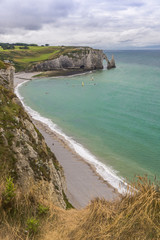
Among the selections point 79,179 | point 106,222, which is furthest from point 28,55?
point 106,222

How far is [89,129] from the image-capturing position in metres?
42.1

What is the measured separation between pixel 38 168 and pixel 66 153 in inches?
706

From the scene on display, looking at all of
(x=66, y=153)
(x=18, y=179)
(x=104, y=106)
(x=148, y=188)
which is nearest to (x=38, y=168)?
(x=18, y=179)

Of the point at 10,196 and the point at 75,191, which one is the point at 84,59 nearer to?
the point at 75,191

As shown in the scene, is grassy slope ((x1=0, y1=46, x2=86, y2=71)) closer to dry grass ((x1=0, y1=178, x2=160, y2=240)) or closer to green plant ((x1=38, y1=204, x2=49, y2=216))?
green plant ((x1=38, y1=204, x2=49, y2=216))

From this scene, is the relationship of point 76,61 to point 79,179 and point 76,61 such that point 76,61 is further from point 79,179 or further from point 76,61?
point 79,179

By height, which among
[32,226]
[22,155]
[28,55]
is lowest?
[22,155]

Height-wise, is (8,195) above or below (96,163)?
above

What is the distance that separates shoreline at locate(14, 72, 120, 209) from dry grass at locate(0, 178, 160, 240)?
39.3 feet

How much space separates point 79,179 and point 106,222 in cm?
1989

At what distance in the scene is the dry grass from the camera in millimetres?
5902

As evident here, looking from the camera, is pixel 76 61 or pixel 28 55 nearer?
pixel 76 61

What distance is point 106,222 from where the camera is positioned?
6.48m

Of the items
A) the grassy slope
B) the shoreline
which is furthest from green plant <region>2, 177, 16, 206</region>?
the grassy slope
